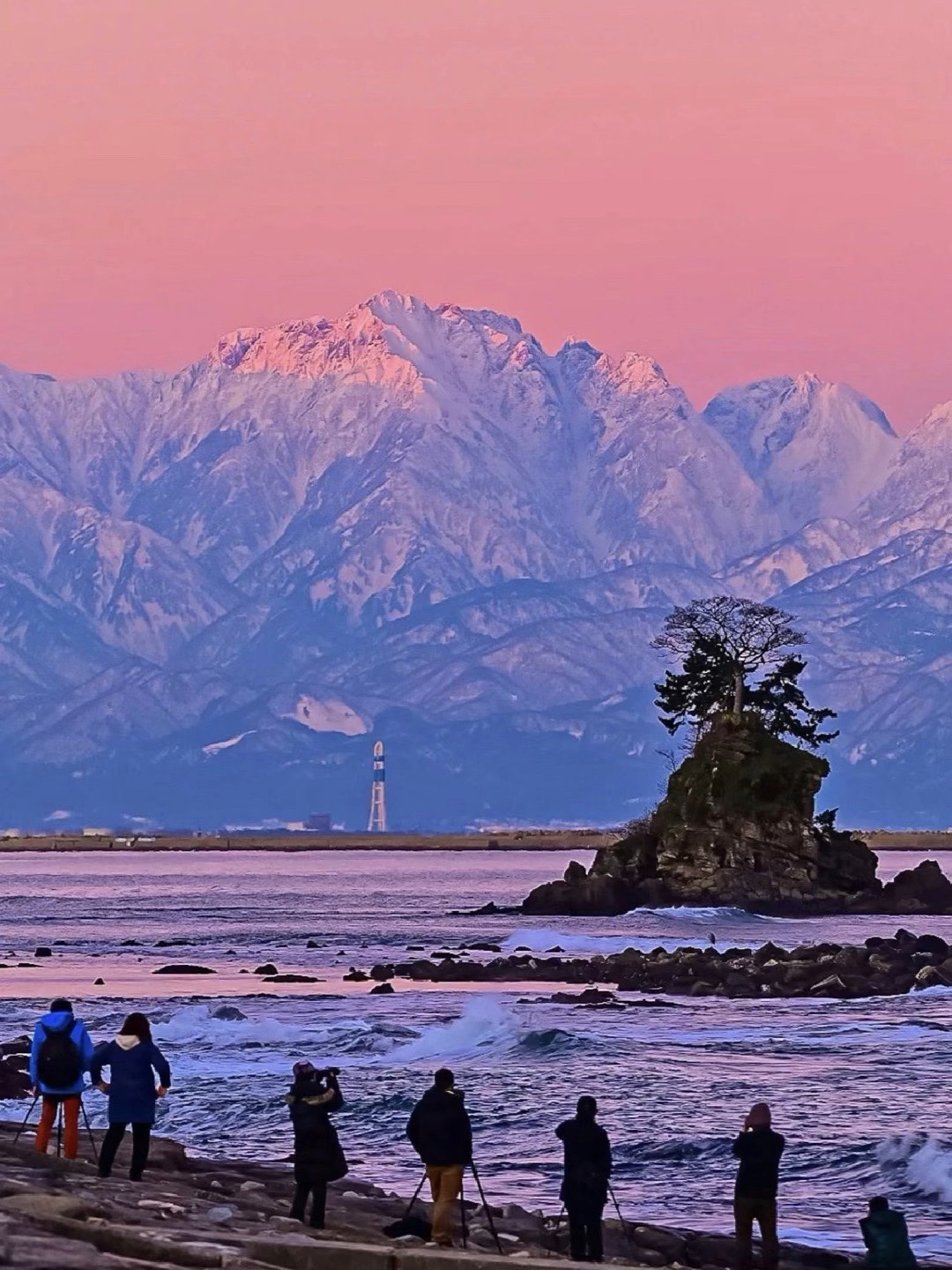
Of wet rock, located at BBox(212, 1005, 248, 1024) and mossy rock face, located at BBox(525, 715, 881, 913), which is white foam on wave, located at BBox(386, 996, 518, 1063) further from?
mossy rock face, located at BBox(525, 715, 881, 913)

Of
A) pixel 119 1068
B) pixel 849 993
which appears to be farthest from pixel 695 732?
pixel 119 1068

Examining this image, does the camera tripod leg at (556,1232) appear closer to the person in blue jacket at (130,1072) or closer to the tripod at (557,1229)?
the tripod at (557,1229)

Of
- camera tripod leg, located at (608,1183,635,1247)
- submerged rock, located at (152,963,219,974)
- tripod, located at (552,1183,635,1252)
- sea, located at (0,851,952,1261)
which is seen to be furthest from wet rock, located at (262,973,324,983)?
tripod, located at (552,1183,635,1252)

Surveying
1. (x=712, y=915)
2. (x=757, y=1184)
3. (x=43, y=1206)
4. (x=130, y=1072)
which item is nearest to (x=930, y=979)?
(x=712, y=915)

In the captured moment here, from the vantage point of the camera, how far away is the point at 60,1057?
35719mm

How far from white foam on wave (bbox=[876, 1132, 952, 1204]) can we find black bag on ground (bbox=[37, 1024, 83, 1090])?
13597 mm

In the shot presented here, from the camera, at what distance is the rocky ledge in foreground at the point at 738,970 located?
79062 mm

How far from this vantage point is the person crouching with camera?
108 ft

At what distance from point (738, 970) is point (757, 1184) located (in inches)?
1984

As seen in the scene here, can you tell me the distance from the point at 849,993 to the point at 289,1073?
25497 millimetres

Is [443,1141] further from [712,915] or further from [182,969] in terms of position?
[712,915]

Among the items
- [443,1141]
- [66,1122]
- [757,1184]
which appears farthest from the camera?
[66,1122]

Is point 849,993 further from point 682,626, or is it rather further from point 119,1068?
point 682,626

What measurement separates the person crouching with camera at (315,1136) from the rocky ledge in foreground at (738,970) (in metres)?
45.9
